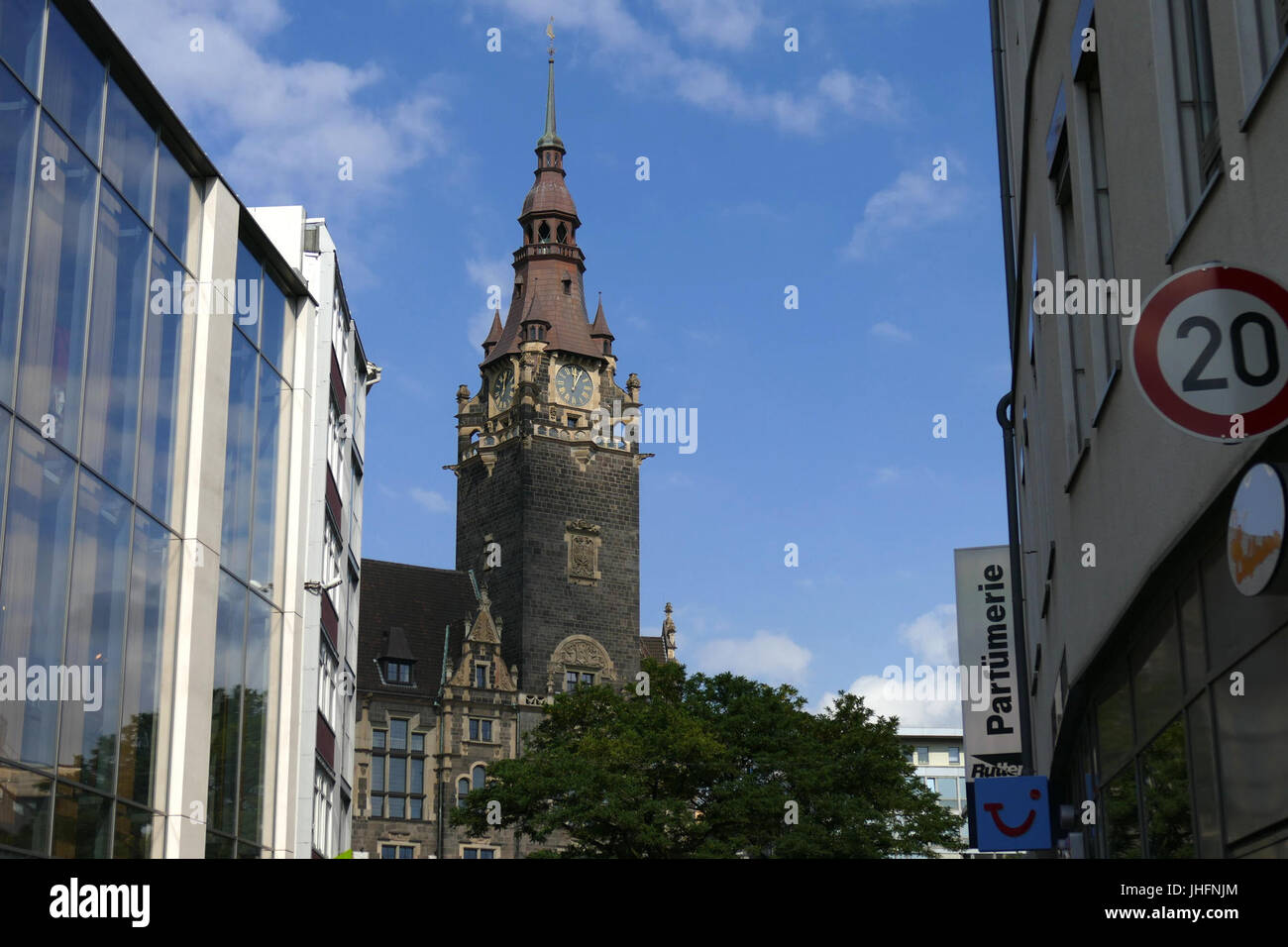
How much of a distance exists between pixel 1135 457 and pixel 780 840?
1756 inches

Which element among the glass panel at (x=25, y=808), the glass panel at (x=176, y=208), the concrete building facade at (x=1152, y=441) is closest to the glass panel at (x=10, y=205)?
the glass panel at (x=25, y=808)

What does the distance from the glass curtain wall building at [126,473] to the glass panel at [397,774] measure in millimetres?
54853

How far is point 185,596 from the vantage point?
22469 mm

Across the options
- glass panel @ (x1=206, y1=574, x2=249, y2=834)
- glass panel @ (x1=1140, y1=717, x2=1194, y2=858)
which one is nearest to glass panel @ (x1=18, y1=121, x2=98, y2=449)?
glass panel @ (x1=206, y1=574, x2=249, y2=834)

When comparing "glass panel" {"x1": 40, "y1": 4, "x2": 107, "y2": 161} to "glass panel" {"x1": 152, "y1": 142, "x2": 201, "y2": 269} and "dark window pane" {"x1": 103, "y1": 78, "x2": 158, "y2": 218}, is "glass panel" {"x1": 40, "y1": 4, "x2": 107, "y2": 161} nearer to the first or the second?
"dark window pane" {"x1": 103, "y1": 78, "x2": 158, "y2": 218}

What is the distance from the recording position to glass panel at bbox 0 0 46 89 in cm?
1645

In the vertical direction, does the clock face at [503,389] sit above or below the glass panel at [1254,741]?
above

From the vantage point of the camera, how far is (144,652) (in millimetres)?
20609

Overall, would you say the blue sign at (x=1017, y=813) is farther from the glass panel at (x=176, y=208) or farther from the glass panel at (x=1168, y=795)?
the glass panel at (x=176, y=208)

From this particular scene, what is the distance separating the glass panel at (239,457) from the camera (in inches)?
988

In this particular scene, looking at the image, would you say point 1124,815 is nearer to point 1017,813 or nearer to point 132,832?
point 1017,813

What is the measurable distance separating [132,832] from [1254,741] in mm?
14983

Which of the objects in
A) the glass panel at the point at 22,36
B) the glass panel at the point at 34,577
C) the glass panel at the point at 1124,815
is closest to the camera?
the glass panel at the point at 1124,815

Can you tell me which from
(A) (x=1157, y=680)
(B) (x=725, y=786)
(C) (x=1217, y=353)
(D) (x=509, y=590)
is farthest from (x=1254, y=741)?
(D) (x=509, y=590)
